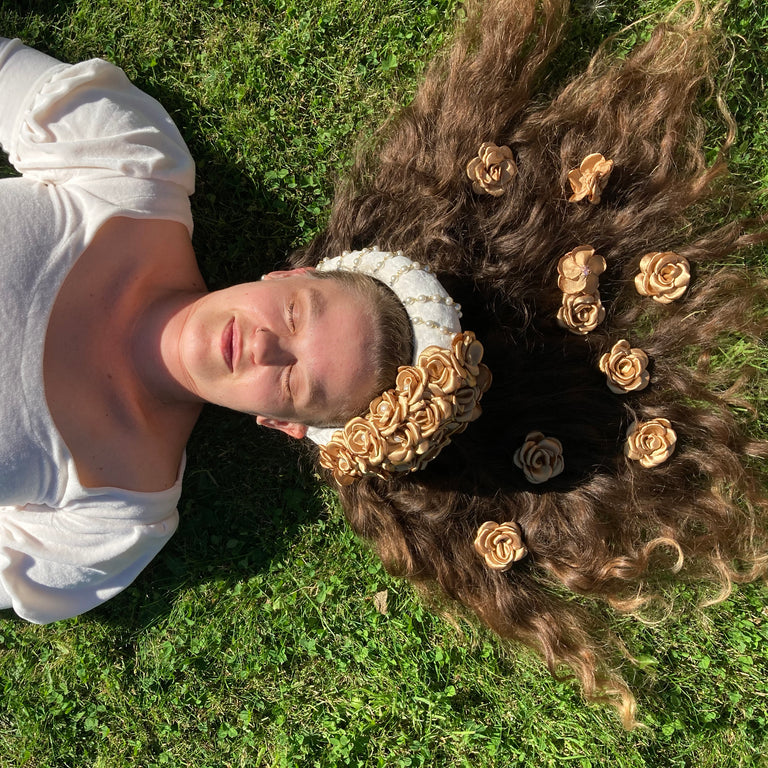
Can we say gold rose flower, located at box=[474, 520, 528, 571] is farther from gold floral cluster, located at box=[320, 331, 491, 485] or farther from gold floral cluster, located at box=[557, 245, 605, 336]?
gold floral cluster, located at box=[557, 245, 605, 336]

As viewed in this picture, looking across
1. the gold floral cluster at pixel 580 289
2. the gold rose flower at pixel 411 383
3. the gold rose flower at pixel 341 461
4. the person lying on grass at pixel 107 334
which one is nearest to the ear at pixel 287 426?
the person lying on grass at pixel 107 334

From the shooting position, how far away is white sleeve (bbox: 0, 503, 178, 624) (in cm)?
316

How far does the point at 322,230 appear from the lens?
3.82 metres

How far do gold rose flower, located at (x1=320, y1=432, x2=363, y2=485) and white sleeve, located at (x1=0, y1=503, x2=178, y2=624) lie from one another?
3.95ft

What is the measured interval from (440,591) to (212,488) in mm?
1602

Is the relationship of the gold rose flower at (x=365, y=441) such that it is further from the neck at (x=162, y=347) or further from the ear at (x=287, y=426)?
the neck at (x=162, y=347)

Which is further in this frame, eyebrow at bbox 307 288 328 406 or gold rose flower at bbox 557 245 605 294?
gold rose flower at bbox 557 245 605 294

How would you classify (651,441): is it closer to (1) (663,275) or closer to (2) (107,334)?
(1) (663,275)

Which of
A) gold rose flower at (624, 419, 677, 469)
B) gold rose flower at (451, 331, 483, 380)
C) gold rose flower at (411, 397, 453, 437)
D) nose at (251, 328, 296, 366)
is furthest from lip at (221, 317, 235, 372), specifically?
gold rose flower at (624, 419, 677, 469)

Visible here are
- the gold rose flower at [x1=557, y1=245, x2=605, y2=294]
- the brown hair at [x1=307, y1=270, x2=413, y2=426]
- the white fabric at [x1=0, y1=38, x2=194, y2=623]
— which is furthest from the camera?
the gold rose flower at [x1=557, y1=245, x2=605, y2=294]

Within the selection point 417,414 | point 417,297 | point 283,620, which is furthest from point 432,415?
point 283,620

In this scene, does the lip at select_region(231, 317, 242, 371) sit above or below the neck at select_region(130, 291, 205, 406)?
above

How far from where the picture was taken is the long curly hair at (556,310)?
315cm

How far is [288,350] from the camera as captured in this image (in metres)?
2.65
